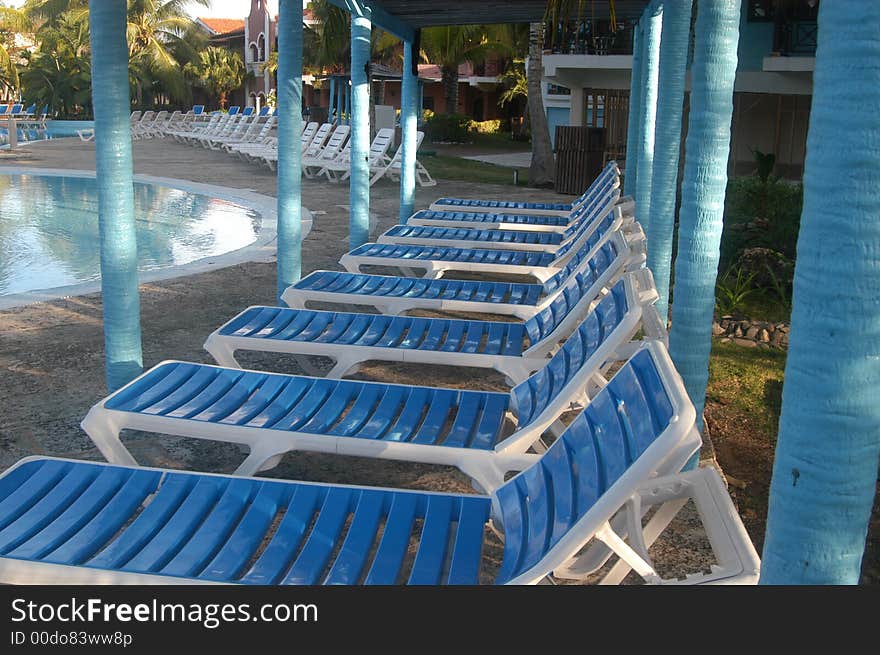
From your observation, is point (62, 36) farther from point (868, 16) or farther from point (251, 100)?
point (868, 16)

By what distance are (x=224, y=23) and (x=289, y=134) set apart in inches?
2352

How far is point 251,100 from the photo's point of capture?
152 ft

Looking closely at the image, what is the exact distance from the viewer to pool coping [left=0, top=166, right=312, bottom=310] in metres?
6.91

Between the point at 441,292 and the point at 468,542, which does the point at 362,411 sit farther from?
the point at 441,292

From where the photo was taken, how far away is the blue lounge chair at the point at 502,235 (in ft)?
24.4

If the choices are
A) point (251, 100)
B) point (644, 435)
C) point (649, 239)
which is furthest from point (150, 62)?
point (644, 435)

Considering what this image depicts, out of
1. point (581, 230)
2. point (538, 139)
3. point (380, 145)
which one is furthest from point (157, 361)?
point (538, 139)

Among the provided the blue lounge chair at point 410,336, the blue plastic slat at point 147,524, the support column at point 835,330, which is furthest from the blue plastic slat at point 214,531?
the blue lounge chair at point 410,336

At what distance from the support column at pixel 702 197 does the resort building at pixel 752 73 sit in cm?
1214

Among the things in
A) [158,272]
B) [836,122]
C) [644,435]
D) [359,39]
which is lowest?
[158,272]

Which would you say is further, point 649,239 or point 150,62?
point 150,62

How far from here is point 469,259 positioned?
6.91 metres

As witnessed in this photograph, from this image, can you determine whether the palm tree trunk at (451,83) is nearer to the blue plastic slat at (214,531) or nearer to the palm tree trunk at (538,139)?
the palm tree trunk at (538,139)
